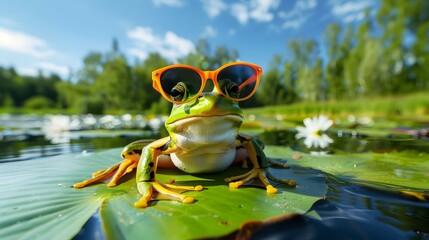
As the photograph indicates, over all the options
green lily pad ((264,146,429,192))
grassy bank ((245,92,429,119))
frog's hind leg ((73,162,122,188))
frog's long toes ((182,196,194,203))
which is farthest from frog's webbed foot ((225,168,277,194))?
grassy bank ((245,92,429,119))

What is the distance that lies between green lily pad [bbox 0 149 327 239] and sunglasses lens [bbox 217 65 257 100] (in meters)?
0.48

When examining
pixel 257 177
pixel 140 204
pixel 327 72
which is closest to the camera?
pixel 140 204

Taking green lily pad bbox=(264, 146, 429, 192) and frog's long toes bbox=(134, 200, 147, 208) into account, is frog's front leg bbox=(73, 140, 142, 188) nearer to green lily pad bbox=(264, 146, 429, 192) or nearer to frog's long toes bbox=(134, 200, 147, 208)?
frog's long toes bbox=(134, 200, 147, 208)

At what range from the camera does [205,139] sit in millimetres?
1014

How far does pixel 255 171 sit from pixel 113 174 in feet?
2.73

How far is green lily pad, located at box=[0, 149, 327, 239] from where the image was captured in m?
0.69

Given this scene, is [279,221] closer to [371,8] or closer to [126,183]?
[126,183]

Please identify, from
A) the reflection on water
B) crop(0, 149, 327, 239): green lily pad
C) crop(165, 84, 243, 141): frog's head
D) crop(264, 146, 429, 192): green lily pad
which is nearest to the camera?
crop(0, 149, 327, 239): green lily pad

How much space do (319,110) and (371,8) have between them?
16.2 meters

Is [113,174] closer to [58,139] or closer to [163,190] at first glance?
[163,190]

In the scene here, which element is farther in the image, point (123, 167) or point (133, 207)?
point (123, 167)

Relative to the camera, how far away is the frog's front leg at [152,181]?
90 cm

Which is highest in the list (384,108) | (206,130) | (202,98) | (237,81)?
(384,108)

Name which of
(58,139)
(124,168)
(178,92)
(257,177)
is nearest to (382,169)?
(257,177)
